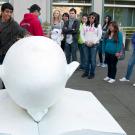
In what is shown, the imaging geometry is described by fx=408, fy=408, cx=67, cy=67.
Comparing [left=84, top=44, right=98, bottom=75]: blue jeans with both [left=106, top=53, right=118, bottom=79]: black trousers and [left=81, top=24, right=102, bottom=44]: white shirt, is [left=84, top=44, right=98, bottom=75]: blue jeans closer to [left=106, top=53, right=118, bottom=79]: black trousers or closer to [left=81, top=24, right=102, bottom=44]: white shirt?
[left=81, top=24, right=102, bottom=44]: white shirt

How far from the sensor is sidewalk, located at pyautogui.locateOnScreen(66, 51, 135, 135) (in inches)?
279

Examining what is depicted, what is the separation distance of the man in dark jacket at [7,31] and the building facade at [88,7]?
14.2m

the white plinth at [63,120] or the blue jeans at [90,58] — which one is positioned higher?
the white plinth at [63,120]

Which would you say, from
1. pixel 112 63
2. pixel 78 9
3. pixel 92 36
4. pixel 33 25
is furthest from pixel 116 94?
pixel 78 9

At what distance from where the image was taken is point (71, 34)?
1209cm

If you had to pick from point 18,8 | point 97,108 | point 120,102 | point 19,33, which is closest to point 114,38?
point 120,102

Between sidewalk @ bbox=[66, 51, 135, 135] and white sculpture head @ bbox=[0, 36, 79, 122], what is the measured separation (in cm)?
368

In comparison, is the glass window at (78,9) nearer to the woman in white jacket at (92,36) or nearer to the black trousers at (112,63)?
the woman in white jacket at (92,36)

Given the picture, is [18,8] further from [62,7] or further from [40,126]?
[40,126]

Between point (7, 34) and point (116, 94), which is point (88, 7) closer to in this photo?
point (116, 94)

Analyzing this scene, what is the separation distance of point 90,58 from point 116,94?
2332mm

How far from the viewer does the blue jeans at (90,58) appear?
11.3m

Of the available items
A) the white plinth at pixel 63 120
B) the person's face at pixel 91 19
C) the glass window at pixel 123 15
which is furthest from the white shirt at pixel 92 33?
the glass window at pixel 123 15

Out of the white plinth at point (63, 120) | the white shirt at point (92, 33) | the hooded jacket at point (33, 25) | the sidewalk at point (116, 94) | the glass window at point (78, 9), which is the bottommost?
→ the sidewalk at point (116, 94)
